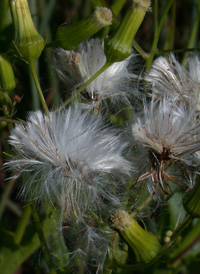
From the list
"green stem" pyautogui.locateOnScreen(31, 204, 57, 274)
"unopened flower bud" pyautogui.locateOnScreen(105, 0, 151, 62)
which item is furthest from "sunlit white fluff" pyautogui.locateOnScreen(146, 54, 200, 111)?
"green stem" pyautogui.locateOnScreen(31, 204, 57, 274)

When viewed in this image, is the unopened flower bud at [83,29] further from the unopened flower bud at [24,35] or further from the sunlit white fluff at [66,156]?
the sunlit white fluff at [66,156]

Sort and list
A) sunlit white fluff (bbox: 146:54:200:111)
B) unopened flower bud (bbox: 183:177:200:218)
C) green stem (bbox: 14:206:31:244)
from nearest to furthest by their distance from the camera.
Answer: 1. unopened flower bud (bbox: 183:177:200:218)
2. sunlit white fluff (bbox: 146:54:200:111)
3. green stem (bbox: 14:206:31:244)

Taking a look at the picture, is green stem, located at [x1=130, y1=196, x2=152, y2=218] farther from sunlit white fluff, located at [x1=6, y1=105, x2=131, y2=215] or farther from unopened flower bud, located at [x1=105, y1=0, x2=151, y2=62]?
unopened flower bud, located at [x1=105, y1=0, x2=151, y2=62]

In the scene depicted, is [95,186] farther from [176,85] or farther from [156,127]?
Result: [176,85]

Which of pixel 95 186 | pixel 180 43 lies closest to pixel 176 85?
pixel 95 186

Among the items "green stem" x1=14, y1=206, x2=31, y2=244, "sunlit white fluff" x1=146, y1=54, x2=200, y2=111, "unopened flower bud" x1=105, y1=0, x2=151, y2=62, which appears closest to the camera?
"unopened flower bud" x1=105, y1=0, x2=151, y2=62

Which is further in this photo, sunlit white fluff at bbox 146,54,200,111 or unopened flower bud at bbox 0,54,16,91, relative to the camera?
sunlit white fluff at bbox 146,54,200,111

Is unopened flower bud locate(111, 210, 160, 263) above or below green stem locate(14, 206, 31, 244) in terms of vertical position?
above
